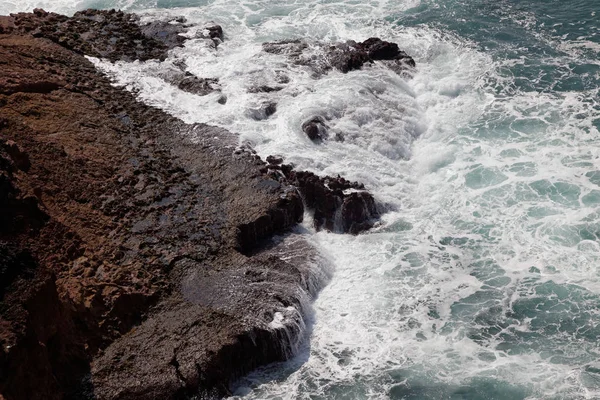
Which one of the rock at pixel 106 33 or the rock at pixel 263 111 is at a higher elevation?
the rock at pixel 106 33

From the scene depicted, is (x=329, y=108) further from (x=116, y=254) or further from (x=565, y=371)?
(x=565, y=371)

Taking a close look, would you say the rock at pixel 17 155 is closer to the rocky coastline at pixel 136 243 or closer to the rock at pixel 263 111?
the rocky coastline at pixel 136 243

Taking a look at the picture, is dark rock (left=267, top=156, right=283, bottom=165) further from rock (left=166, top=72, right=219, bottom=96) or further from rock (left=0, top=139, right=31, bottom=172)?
rock (left=0, top=139, right=31, bottom=172)

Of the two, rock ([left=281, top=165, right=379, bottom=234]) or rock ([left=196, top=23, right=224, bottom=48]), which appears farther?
rock ([left=196, top=23, right=224, bottom=48])

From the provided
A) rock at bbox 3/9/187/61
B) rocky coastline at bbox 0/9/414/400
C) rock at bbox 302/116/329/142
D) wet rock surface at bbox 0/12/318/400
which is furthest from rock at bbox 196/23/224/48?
rock at bbox 302/116/329/142

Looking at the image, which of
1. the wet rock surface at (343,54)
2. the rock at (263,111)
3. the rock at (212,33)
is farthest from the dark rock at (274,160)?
the rock at (212,33)

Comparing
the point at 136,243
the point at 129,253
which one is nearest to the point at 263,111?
the point at 136,243

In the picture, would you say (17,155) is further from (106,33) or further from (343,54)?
(343,54)
